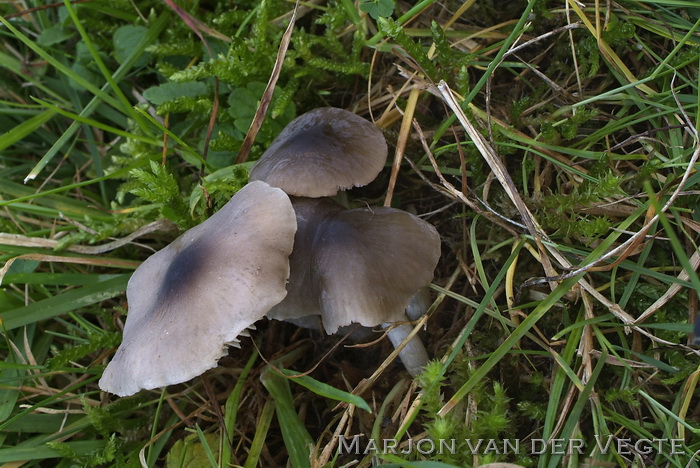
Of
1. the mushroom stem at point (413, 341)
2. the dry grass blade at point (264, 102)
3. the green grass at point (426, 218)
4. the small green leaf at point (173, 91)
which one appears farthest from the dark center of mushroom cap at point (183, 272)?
the small green leaf at point (173, 91)

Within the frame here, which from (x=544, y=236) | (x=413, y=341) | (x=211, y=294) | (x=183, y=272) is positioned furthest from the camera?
(x=413, y=341)

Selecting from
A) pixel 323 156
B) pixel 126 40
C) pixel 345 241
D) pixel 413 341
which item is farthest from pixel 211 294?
pixel 126 40

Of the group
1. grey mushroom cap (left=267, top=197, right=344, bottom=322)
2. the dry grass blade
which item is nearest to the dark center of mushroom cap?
grey mushroom cap (left=267, top=197, right=344, bottom=322)

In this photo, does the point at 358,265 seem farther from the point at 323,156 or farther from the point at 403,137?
the point at 403,137

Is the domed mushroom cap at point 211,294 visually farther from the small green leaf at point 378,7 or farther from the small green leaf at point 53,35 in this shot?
the small green leaf at point 53,35

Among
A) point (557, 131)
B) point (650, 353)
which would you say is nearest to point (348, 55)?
point (557, 131)

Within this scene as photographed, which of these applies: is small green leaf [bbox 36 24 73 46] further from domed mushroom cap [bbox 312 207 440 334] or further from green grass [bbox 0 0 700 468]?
domed mushroom cap [bbox 312 207 440 334]

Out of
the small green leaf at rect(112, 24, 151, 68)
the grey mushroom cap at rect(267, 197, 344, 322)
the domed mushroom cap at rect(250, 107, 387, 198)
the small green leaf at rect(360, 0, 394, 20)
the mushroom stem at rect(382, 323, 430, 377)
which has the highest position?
the small green leaf at rect(360, 0, 394, 20)
